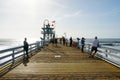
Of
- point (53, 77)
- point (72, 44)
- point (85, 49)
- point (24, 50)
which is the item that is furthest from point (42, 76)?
point (72, 44)

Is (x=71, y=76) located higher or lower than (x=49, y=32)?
lower

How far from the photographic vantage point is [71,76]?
33.2 ft

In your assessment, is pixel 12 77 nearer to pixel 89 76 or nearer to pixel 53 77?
pixel 53 77

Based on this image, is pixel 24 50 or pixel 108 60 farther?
pixel 24 50

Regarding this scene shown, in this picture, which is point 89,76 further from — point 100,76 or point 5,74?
point 5,74

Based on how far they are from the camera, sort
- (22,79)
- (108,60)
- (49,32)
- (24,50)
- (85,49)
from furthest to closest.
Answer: (49,32) → (85,49) → (24,50) → (108,60) → (22,79)

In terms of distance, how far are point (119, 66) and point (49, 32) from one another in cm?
4745

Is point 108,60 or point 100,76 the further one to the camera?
point 108,60

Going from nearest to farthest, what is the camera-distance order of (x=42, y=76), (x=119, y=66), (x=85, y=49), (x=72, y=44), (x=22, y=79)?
(x=22, y=79)
(x=42, y=76)
(x=119, y=66)
(x=85, y=49)
(x=72, y=44)

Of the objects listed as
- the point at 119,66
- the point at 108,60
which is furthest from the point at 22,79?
the point at 108,60

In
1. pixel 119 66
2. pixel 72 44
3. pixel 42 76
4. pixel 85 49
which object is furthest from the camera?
pixel 72 44

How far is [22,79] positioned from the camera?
9398 millimetres

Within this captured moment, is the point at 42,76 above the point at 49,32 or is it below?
below

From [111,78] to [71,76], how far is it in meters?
1.88
